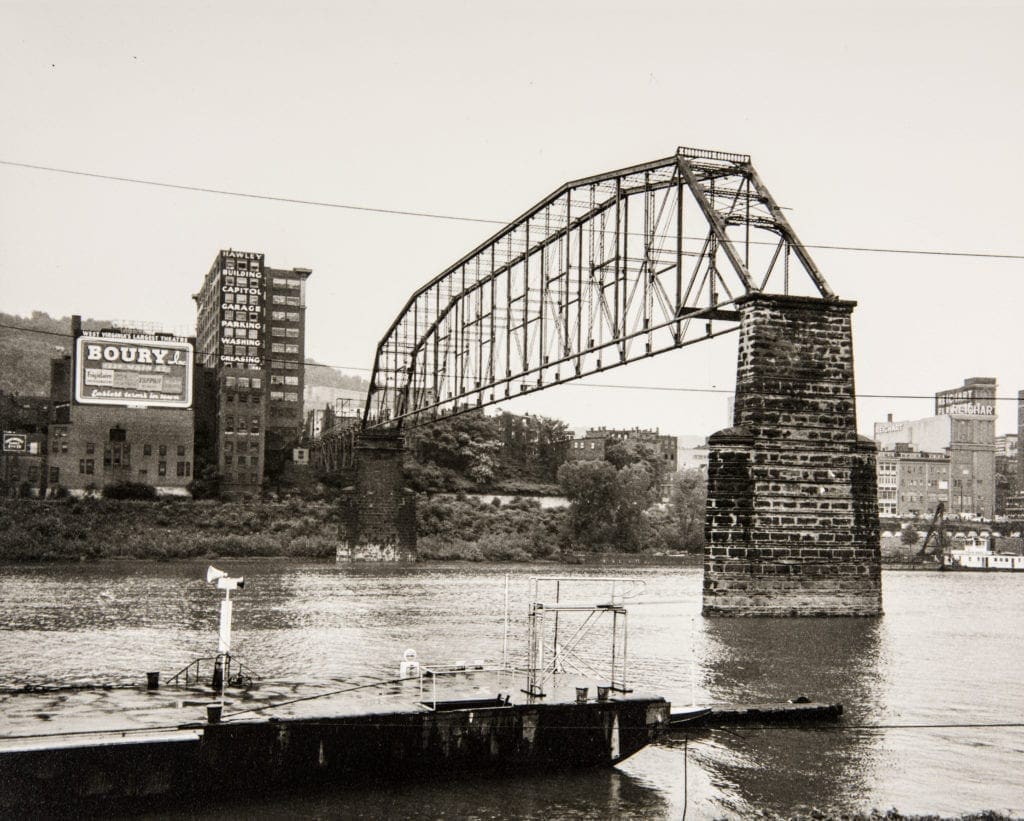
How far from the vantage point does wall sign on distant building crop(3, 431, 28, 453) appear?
97.1m

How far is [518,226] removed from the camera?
70.0 meters

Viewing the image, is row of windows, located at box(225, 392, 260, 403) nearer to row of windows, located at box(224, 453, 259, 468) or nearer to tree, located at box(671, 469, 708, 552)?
row of windows, located at box(224, 453, 259, 468)

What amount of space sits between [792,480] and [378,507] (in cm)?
7108

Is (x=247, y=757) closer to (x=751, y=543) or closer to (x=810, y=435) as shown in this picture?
(x=751, y=543)

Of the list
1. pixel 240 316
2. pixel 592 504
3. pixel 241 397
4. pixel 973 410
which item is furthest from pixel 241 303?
pixel 973 410

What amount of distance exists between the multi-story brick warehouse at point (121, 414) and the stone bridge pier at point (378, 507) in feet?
50.7

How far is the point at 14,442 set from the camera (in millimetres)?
97500

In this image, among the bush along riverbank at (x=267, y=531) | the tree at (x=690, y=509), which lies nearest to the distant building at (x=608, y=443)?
the tree at (x=690, y=509)

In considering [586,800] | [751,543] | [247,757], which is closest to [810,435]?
[751,543]

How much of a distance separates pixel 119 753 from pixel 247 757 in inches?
59.5

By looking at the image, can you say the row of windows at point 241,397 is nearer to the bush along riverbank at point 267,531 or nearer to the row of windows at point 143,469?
the row of windows at point 143,469

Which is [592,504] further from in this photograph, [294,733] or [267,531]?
[294,733]

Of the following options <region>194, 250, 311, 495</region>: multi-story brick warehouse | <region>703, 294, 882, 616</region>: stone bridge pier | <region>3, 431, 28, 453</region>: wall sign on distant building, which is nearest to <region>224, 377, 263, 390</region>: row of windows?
<region>194, 250, 311, 495</region>: multi-story brick warehouse

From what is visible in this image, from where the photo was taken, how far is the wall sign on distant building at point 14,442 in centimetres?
9706
